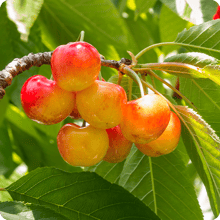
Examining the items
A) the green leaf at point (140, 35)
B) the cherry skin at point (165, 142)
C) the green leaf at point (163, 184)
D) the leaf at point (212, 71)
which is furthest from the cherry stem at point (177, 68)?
the green leaf at point (140, 35)

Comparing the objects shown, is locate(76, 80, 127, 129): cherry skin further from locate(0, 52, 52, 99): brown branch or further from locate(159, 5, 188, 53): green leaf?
locate(159, 5, 188, 53): green leaf

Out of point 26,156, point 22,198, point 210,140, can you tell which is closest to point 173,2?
point 210,140

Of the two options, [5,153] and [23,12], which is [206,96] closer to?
[23,12]

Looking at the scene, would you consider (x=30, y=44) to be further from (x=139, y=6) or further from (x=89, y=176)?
(x=89, y=176)

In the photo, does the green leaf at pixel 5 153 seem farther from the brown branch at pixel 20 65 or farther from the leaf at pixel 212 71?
the leaf at pixel 212 71

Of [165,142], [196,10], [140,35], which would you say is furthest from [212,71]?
[140,35]

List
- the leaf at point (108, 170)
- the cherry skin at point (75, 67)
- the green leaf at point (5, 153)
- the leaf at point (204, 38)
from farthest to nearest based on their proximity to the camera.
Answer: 1. the green leaf at point (5, 153)
2. the leaf at point (108, 170)
3. the leaf at point (204, 38)
4. the cherry skin at point (75, 67)
